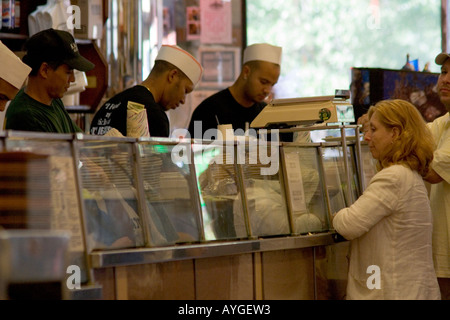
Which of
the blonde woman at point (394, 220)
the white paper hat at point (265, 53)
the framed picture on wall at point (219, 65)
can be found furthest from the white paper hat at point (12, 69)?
the framed picture on wall at point (219, 65)

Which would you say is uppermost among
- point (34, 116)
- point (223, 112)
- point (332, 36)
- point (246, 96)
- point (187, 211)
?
point (332, 36)

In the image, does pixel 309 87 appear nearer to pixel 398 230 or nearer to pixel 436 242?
pixel 436 242

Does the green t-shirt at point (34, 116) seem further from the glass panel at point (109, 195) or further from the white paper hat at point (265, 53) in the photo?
the white paper hat at point (265, 53)

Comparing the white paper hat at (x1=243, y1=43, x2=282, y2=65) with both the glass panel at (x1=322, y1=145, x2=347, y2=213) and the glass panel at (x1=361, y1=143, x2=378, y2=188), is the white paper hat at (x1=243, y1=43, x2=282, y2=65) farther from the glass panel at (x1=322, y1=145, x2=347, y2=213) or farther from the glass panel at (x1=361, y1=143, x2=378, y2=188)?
the glass panel at (x1=322, y1=145, x2=347, y2=213)

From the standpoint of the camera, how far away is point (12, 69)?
122 inches

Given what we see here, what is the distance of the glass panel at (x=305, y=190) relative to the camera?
9.91 feet

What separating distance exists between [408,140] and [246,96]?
1.74m

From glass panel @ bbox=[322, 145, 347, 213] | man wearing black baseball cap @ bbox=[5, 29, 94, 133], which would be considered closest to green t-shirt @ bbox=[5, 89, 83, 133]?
man wearing black baseball cap @ bbox=[5, 29, 94, 133]

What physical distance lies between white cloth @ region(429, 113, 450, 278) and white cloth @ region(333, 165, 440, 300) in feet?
1.33

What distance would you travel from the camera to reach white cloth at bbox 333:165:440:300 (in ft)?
9.50

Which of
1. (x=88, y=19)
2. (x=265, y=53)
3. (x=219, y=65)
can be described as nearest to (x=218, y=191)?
(x=265, y=53)

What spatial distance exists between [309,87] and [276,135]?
11.6 feet

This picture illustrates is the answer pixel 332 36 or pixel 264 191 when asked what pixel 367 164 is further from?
pixel 332 36
